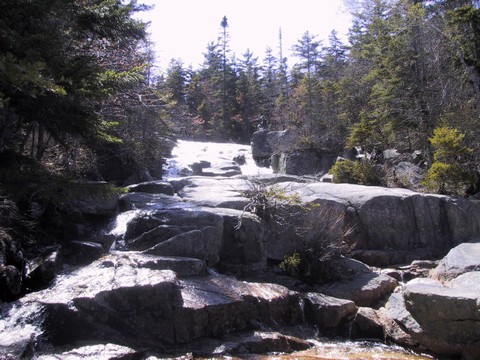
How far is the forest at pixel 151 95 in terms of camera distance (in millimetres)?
6570

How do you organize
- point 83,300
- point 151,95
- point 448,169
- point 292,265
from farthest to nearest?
1. point 151,95
2. point 448,169
3. point 292,265
4. point 83,300

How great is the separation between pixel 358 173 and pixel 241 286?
814 cm

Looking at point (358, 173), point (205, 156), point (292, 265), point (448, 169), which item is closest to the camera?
point (292, 265)

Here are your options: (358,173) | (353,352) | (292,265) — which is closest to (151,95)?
(358,173)

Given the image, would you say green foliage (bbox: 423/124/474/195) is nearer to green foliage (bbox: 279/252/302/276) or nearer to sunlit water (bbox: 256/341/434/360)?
green foliage (bbox: 279/252/302/276)

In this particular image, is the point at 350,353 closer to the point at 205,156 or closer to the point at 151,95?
the point at 151,95

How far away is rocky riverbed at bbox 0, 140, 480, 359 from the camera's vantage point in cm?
627

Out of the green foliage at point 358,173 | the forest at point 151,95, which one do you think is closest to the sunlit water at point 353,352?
the forest at point 151,95

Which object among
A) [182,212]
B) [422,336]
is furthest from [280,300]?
[182,212]

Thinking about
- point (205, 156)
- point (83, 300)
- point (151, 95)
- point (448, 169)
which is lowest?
point (83, 300)

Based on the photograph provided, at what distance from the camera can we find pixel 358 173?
14352 millimetres

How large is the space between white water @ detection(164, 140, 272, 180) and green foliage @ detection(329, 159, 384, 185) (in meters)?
6.41

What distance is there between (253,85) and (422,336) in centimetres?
3752

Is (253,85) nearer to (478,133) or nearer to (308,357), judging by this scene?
(478,133)
